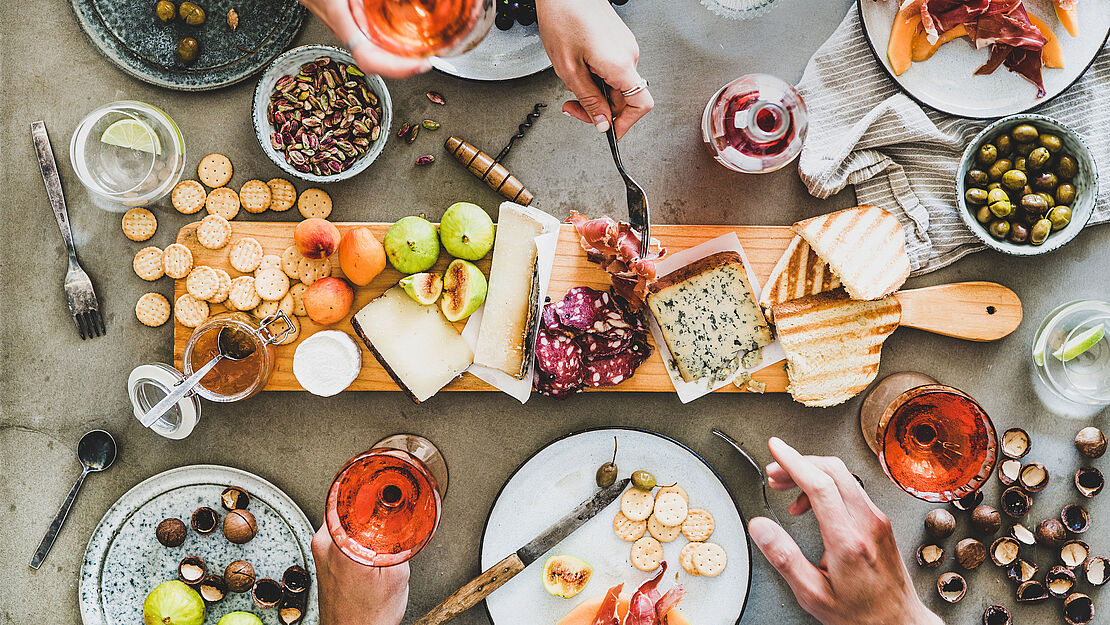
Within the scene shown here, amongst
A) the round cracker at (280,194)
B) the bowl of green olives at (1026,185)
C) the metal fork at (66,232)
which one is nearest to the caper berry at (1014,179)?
the bowl of green olives at (1026,185)

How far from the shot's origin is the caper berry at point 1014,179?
136cm

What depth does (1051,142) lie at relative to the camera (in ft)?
4.53

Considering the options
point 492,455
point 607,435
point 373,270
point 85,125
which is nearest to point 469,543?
point 492,455

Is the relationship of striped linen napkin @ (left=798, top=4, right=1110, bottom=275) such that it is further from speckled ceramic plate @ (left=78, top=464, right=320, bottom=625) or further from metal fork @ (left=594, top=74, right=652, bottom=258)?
speckled ceramic plate @ (left=78, top=464, right=320, bottom=625)

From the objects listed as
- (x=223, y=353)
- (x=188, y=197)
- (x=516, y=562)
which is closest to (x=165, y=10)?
(x=188, y=197)

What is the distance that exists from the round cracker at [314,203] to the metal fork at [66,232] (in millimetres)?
476

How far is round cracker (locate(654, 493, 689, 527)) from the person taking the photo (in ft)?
4.69

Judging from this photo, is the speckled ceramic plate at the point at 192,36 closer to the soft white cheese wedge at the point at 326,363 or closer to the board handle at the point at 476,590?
the soft white cheese wedge at the point at 326,363

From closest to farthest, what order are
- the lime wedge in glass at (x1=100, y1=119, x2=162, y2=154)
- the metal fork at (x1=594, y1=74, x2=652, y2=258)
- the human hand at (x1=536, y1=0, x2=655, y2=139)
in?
the human hand at (x1=536, y1=0, x2=655, y2=139), the metal fork at (x1=594, y1=74, x2=652, y2=258), the lime wedge in glass at (x1=100, y1=119, x2=162, y2=154)

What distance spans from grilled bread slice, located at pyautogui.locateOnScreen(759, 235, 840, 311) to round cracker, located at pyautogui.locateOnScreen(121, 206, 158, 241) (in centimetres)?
129

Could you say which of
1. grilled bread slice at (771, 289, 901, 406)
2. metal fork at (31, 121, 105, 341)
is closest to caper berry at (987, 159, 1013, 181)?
grilled bread slice at (771, 289, 901, 406)

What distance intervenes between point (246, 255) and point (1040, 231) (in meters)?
1.61

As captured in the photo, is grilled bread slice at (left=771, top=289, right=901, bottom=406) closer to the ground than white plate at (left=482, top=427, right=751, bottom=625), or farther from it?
farther from it

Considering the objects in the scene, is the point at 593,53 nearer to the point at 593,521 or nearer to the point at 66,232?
the point at 593,521
